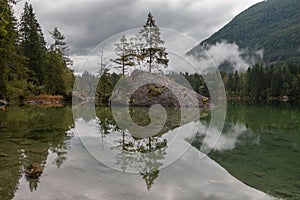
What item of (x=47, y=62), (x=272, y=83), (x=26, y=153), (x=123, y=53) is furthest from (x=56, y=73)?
(x=272, y=83)

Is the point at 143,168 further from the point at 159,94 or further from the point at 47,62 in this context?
the point at 47,62

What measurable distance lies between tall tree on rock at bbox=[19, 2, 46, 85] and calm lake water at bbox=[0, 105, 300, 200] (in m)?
33.0

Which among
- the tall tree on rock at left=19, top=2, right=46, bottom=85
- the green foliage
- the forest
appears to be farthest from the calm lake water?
Result: the tall tree on rock at left=19, top=2, right=46, bottom=85

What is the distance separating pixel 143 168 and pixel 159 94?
2199 centimetres

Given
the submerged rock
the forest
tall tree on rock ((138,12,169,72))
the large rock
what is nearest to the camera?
the submerged rock

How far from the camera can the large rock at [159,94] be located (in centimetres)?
2853

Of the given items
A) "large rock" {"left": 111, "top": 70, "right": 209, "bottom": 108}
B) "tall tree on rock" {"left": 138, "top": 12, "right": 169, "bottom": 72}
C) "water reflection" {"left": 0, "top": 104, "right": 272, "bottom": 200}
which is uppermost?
"tall tree on rock" {"left": 138, "top": 12, "right": 169, "bottom": 72}

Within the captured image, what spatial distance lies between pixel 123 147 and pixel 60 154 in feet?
6.32

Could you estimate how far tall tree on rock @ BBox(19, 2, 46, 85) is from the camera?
136 feet

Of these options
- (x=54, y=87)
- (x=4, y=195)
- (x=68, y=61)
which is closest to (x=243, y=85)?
(x=68, y=61)

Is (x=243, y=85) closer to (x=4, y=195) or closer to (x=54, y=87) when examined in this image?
(x=54, y=87)

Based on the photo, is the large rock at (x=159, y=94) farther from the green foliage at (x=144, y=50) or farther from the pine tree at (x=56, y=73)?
the pine tree at (x=56, y=73)

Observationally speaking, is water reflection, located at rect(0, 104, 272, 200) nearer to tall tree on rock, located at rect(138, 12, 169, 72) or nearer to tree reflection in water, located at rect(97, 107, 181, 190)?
tree reflection in water, located at rect(97, 107, 181, 190)

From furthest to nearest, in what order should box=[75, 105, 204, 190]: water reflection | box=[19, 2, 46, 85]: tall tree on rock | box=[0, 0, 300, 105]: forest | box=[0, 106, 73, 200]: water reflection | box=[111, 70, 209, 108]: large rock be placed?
box=[19, 2, 46, 85]: tall tree on rock, box=[111, 70, 209, 108]: large rock, box=[0, 0, 300, 105]: forest, box=[75, 105, 204, 190]: water reflection, box=[0, 106, 73, 200]: water reflection
